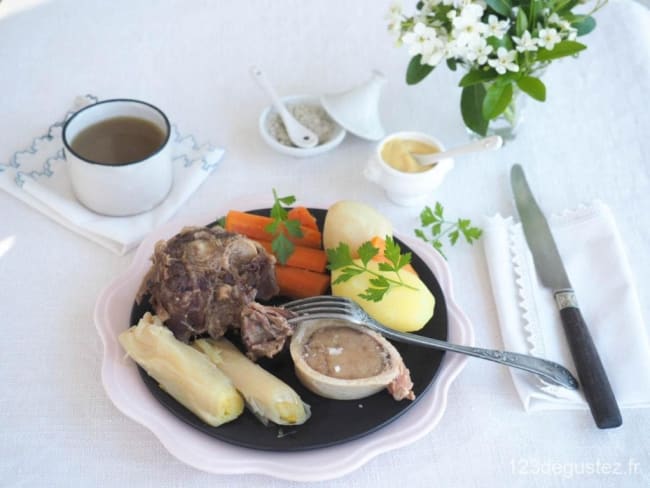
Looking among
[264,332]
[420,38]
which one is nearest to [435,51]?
[420,38]

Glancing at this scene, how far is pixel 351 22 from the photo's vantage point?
242 centimetres

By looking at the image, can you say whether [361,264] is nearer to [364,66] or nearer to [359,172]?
[359,172]

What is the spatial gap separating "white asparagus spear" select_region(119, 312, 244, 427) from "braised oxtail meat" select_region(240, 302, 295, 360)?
0.30 feet

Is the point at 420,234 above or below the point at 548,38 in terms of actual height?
below

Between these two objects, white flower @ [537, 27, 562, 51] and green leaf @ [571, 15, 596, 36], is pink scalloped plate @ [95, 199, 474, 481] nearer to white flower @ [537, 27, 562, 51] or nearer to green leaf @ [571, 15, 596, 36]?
white flower @ [537, 27, 562, 51]

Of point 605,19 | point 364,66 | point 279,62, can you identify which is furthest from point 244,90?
point 605,19

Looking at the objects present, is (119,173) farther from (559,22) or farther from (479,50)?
(559,22)

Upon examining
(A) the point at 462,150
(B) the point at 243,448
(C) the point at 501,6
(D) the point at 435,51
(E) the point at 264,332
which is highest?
(C) the point at 501,6

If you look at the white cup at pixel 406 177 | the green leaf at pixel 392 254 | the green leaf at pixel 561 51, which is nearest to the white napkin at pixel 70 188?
the white cup at pixel 406 177

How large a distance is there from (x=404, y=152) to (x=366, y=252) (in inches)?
19.0

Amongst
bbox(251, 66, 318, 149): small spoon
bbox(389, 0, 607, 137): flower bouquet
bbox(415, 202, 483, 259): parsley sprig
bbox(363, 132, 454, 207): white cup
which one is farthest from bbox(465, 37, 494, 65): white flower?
bbox(251, 66, 318, 149): small spoon

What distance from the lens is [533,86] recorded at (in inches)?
68.7

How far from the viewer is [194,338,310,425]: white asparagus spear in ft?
4.30

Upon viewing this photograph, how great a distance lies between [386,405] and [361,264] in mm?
338
